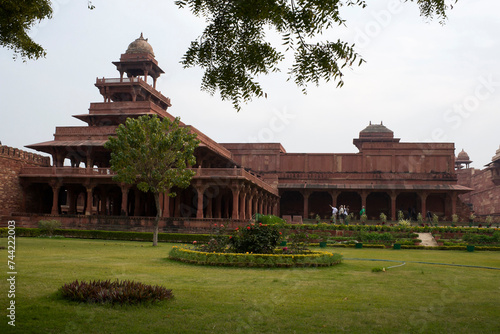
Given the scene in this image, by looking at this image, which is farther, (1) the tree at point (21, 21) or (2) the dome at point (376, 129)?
(2) the dome at point (376, 129)

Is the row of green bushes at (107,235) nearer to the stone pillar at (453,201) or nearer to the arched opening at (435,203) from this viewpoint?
the stone pillar at (453,201)

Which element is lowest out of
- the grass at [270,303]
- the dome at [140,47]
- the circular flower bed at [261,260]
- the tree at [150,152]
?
the grass at [270,303]

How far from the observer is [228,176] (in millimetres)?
31312

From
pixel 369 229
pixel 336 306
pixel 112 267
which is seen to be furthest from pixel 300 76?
pixel 369 229

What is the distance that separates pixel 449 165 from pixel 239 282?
Result: 42.0 m

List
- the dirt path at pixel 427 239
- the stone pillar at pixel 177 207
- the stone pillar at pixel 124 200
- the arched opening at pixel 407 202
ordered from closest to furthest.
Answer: the dirt path at pixel 427 239 < the stone pillar at pixel 124 200 < the stone pillar at pixel 177 207 < the arched opening at pixel 407 202

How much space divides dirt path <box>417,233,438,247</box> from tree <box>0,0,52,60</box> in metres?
20.7

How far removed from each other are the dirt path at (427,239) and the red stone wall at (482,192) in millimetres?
29247

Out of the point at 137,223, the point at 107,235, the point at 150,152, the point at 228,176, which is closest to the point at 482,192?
the point at 228,176

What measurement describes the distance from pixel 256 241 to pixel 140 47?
112ft

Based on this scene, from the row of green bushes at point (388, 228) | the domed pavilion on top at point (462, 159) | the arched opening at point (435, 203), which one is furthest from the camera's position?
the domed pavilion on top at point (462, 159)

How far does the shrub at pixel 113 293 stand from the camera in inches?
268

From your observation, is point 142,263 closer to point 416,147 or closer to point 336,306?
point 336,306

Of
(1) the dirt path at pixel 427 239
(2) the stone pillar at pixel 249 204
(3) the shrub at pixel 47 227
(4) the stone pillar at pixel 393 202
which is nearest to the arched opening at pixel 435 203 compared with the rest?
(4) the stone pillar at pixel 393 202
